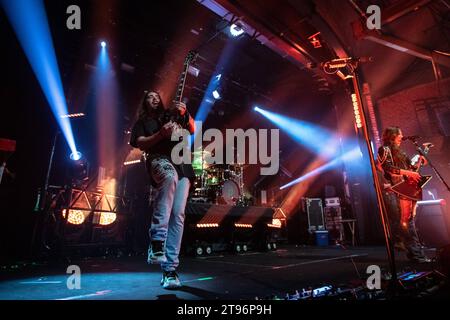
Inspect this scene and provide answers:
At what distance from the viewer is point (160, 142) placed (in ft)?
8.58

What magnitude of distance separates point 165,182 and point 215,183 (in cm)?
501

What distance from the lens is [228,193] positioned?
25.0 feet

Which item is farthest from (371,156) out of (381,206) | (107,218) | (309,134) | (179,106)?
(309,134)

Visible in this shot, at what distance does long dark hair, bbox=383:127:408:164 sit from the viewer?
178 inches

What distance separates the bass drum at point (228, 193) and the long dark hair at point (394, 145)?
13.7ft

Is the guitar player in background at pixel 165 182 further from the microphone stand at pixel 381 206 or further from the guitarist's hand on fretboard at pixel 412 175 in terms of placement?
the guitarist's hand on fretboard at pixel 412 175

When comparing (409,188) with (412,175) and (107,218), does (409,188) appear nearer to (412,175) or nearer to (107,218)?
(412,175)

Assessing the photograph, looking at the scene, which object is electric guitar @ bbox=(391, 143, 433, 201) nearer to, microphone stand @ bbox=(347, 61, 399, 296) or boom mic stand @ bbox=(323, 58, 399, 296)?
boom mic stand @ bbox=(323, 58, 399, 296)

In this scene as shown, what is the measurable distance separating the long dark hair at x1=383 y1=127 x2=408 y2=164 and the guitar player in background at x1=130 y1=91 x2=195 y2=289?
12.5 ft

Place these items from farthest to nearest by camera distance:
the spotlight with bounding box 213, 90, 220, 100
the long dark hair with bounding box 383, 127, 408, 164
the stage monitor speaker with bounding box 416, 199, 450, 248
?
the spotlight with bounding box 213, 90, 220, 100, the stage monitor speaker with bounding box 416, 199, 450, 248, the long dark hair with bounding box 383, 127, 408, 164

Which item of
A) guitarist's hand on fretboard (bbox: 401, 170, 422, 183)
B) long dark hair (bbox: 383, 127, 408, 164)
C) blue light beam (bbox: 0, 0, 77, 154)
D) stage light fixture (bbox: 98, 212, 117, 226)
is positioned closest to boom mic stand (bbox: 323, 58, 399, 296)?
guitarist's hand on fretboard (bbox: 401, 170, 422, 183)

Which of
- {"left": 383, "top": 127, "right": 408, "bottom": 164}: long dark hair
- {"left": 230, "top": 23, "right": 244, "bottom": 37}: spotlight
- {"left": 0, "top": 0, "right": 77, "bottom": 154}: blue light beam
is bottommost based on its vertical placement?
{"left": 383, "top": 127, "right": 408, "bottom": 164}: long dark hair

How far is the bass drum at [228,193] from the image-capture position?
285 inches

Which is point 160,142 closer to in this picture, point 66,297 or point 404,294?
point 66,297
